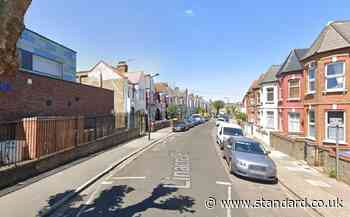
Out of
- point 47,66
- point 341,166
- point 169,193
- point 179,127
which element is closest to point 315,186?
point 341,166

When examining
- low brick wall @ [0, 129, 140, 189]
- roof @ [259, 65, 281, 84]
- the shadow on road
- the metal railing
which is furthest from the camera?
roof @ [259, 65, 281, 84]

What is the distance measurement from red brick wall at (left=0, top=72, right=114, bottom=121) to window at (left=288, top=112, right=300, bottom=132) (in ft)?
60.9

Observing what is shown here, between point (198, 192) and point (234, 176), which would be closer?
point (198, 192)

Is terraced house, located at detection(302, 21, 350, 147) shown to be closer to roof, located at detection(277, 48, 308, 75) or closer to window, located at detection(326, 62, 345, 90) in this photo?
window, located at detection(326, 62, 345, 90)

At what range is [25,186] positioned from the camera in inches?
308

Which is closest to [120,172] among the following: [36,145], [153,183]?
[153,183]

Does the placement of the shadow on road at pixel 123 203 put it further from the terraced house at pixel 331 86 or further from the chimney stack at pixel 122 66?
the chimney stack at pixel 122 66

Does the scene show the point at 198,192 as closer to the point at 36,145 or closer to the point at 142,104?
the point at 36,145

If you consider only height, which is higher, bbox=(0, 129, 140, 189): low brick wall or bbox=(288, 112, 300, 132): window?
bbox=(288, 112, 300, 132): window

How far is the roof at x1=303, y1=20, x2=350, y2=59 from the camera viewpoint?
15648 mm

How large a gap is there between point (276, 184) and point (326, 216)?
10.9 feet

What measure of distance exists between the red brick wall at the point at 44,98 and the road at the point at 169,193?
5134mm

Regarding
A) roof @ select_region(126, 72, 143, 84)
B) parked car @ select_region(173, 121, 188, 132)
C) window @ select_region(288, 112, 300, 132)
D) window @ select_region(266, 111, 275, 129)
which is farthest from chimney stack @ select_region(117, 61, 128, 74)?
window @ select_region(288, 112, 300, 132)

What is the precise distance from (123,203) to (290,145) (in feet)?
45.2
